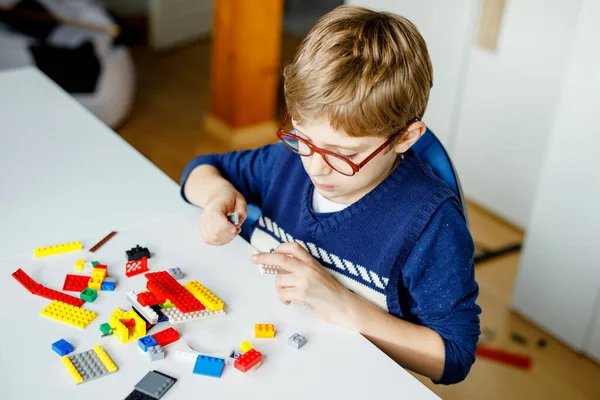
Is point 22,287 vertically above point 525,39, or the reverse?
point 525,39

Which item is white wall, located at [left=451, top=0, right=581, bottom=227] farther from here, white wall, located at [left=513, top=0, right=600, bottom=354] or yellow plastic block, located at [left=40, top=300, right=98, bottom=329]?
yellow plastic block, located at [left=40, top=300, right=98, bottom=329]

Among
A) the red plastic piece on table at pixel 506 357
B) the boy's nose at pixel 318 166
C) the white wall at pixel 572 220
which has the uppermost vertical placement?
the boy's nose at pixel 318 166

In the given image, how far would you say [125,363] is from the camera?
37.1 inches

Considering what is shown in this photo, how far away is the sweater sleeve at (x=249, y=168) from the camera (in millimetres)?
1386

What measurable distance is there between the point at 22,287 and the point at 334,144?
1.79ft

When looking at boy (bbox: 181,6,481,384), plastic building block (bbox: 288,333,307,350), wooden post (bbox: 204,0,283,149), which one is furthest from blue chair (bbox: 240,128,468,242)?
wooden post (bbox: 204,0,283,149)

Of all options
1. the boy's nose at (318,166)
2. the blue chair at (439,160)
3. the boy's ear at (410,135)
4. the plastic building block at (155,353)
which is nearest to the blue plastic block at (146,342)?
the plastic building block at (155,353)

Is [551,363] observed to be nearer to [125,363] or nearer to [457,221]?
[457,221]

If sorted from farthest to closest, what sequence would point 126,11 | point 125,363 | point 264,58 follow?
1. point 126,11
2. point 264,58
3. point 125,363

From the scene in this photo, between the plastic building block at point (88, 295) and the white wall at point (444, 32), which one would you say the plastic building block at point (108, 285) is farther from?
the white wall at point (444, 32)

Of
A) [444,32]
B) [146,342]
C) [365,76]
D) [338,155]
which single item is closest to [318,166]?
[338,155]

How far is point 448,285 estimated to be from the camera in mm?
1084

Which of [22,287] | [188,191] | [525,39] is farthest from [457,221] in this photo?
[525,39]

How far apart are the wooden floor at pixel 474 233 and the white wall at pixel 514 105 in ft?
0.48
